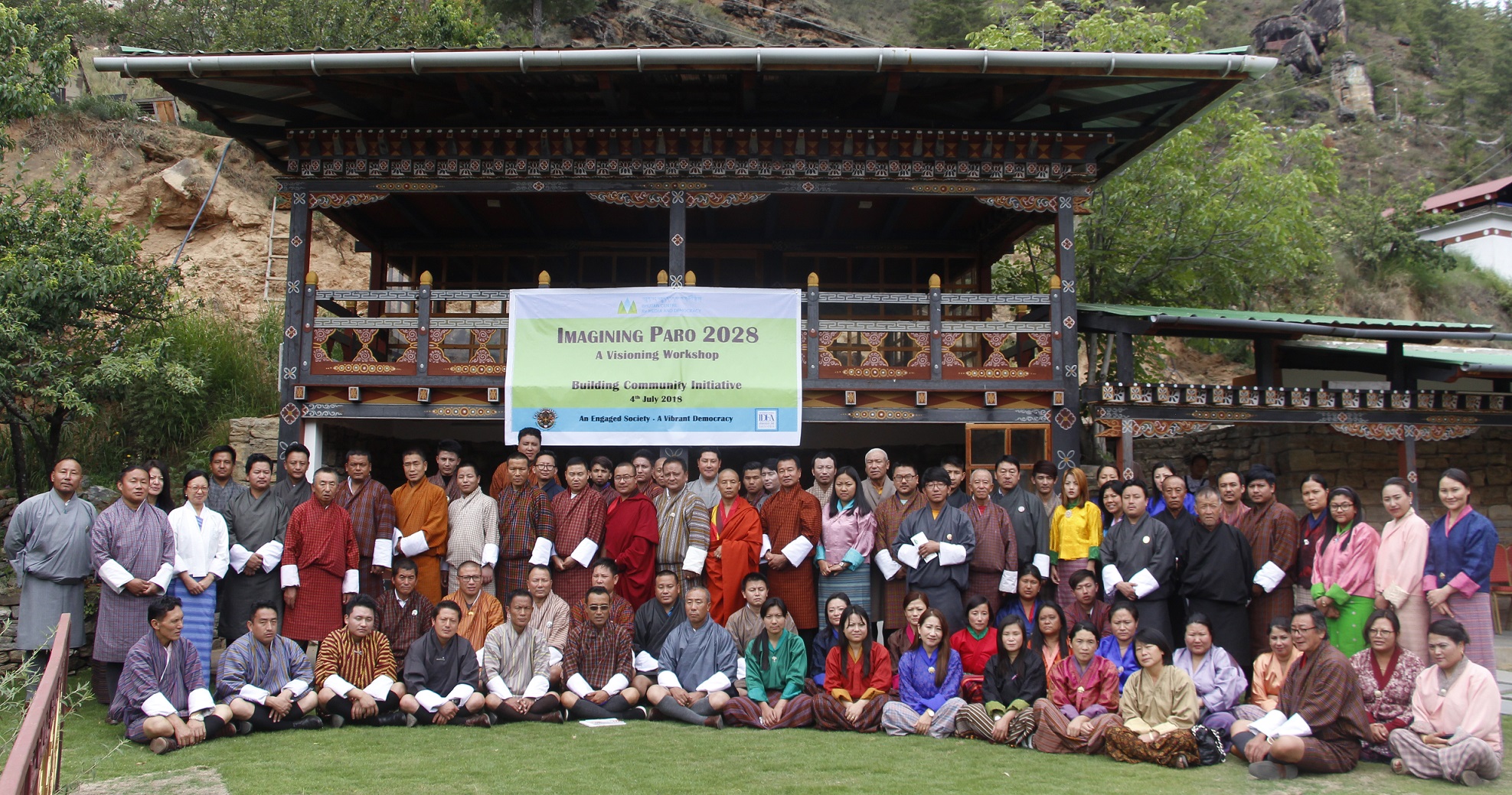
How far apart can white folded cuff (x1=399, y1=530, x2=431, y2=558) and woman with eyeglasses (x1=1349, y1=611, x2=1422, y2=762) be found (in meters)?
5.63

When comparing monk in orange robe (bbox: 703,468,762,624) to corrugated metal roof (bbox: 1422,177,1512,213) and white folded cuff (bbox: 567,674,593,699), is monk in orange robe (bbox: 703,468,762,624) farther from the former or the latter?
corrugated metal roof (bbox: 1422,177,1512,213)

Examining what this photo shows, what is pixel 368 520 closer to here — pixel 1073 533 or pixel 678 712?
pixel 678 712

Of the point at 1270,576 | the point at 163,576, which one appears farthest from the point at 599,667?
the point at 1270,576

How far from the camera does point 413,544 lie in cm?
721

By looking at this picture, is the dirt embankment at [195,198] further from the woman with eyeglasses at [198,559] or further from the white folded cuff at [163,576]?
the white folded cuff at [163,576]

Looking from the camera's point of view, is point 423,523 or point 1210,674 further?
point 423,523

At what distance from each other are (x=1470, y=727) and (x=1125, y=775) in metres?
1.66

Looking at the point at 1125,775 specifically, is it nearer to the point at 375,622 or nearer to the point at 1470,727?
the point at 1470,727

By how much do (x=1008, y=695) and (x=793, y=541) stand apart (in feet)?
5.52

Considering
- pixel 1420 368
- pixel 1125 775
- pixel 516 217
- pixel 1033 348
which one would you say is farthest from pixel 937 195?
pixel 1125 775

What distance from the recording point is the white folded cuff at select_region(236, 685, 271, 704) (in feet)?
19.0

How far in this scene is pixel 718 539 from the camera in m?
7.04

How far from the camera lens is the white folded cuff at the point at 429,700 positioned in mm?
5977

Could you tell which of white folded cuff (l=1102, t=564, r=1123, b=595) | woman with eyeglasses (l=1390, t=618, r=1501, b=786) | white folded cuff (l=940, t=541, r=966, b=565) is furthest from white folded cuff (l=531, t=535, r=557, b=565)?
woman with eyeglasses (l=1390, t=618, r=1501, b=786)
